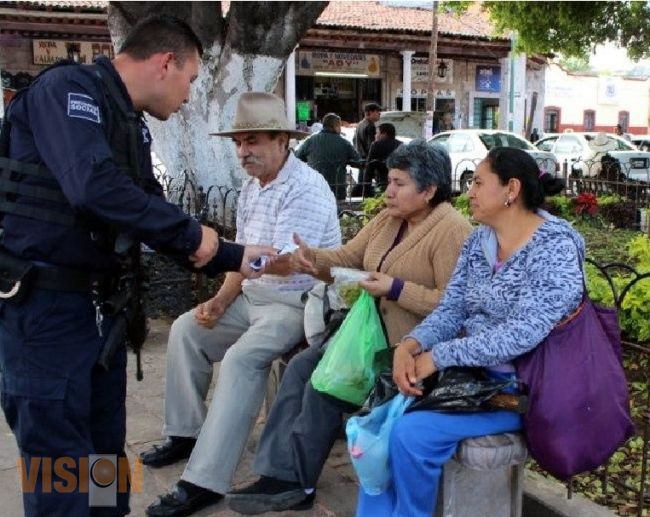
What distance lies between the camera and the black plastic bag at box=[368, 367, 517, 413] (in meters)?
2.44

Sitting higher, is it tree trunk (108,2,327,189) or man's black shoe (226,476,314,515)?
tree trunk (108,2,327,189)

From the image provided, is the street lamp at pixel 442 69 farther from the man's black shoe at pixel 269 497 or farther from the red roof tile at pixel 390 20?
the man's black shoe at pixel 269 497

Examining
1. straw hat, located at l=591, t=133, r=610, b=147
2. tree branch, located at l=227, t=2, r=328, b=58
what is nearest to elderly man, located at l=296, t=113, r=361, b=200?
tree branch, located at l=227, t=2, r=328, b=58

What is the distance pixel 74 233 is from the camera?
7.64 ft

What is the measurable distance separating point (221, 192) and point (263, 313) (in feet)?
11.8

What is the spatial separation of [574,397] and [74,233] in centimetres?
167

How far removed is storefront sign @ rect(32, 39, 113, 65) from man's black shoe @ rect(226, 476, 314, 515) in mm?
17481

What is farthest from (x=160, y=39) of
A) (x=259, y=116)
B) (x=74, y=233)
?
(x=259, y=116)

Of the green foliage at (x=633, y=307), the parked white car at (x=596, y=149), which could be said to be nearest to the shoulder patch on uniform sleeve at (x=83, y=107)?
the green foliage at (x=633, y=307)

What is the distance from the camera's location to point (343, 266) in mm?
3479

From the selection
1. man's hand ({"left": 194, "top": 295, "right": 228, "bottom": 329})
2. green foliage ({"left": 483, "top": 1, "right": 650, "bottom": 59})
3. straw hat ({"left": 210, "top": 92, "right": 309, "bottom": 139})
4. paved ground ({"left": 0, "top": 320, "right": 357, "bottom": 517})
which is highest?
green foliage ({"left": 483, "top": 1, "right": 650, "bottom": 59})

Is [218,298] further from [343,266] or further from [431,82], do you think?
[431,82]

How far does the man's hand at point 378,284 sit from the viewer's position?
9.83ft

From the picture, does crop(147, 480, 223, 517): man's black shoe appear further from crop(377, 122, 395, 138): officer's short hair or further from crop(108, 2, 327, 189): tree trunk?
crop(377, 122, 395, 138): officer's short hair
